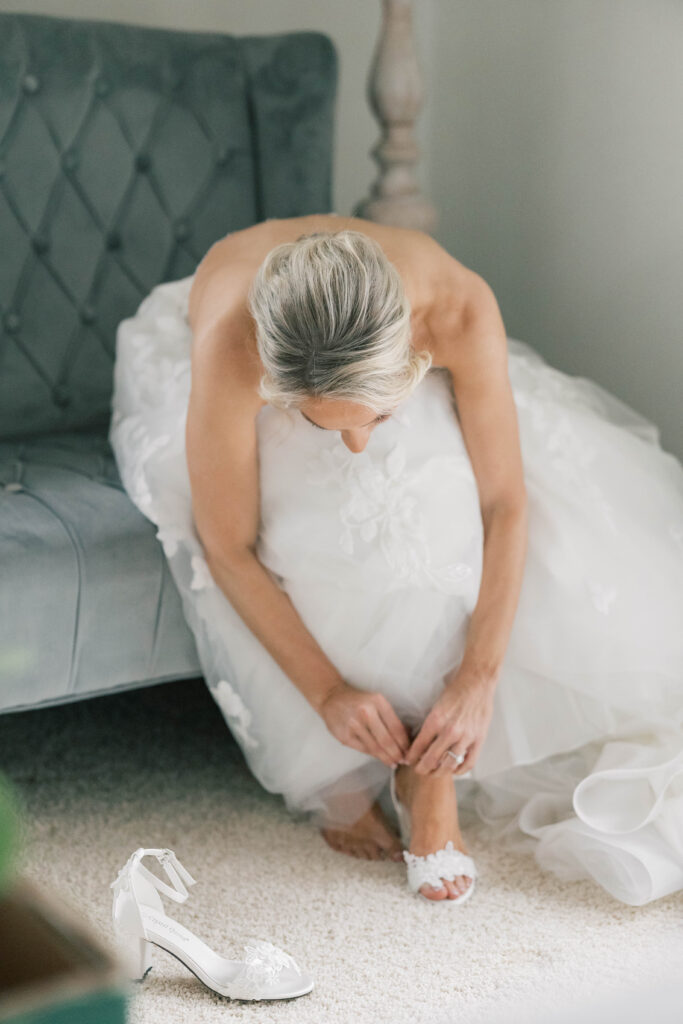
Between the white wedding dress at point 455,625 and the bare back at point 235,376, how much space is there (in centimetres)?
3

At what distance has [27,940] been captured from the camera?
1.23ft

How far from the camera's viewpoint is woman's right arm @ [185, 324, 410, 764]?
4.26ft

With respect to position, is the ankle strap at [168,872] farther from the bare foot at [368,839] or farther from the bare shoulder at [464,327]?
the bare shoulder at [464,327]

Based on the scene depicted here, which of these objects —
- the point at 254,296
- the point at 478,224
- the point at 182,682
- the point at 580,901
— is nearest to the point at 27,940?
the point at 254,296

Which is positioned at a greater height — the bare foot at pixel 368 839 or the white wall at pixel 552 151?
the white wall at pixel 552 151

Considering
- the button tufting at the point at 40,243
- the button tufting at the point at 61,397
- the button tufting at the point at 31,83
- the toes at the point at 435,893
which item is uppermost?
the button tufting at the point at 31,83

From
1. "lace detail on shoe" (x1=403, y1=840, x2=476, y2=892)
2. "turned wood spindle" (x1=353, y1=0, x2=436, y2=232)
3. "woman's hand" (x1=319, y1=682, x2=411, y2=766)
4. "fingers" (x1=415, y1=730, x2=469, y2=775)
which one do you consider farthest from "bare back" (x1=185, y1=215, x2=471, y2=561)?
"turned wood spindle" (x1=353, y1=0, x2=436, y2=232)

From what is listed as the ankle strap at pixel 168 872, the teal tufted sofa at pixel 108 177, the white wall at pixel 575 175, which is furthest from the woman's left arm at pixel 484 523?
the white wall at pixel 575 175

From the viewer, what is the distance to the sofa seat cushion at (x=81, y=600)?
4.32 ft

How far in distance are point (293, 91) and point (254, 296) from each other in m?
0.97

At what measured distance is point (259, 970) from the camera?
114 cm

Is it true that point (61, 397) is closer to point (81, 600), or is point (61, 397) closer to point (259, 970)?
point (81, 600)

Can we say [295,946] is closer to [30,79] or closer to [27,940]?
[27,940]

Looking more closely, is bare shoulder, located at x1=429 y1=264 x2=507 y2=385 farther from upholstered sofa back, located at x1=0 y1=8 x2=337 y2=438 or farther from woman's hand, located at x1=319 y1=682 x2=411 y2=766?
upholstered sofa back, located at x1=0 y1=8 x2=337 y2=438
